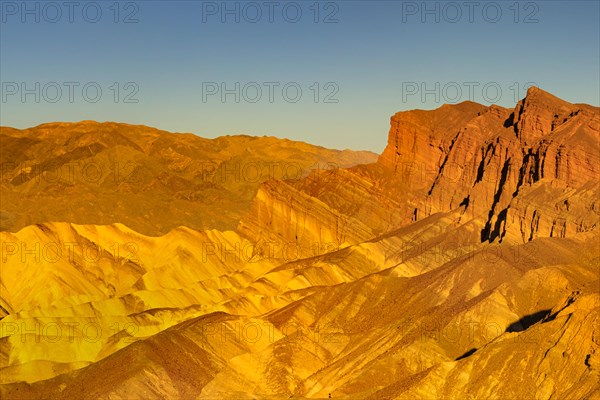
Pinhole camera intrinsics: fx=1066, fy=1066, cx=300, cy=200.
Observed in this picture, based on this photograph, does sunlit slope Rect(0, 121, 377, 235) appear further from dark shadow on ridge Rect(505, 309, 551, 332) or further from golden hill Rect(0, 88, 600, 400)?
dark shadow on ridge Rect(505, 309, 551, 332)

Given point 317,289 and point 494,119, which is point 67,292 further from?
point 494,119

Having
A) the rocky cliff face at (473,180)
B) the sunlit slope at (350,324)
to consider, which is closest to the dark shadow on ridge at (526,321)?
the sunlit slope at (350,324)

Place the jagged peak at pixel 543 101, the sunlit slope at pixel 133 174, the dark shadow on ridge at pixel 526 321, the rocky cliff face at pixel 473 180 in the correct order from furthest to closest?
the sunlit slope at pixel 133 174
the jagged peak at pixel 543 101
the rocky cliff face at pixel 473 180
the dark shadow on ridge at pixel 526 321

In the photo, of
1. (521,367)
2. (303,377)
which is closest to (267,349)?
(303,377)

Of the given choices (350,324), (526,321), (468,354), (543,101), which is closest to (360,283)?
(350,324)

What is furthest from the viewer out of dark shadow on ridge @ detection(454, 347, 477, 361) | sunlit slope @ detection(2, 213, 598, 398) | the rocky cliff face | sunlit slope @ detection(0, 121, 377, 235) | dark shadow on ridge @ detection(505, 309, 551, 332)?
sunlit slope @ detection(0, 121, 377, 235)

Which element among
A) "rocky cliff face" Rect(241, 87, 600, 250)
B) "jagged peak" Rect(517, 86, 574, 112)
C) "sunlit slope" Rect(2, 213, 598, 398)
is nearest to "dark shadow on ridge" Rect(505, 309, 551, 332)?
"sunlit slope" Rect(2, 213, 598, 398)

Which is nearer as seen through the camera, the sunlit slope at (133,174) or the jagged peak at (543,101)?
Result: the jagged peak at (543,101)

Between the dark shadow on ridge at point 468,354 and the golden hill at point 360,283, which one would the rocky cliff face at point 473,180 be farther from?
the dark shadow on ridge at point 468,354

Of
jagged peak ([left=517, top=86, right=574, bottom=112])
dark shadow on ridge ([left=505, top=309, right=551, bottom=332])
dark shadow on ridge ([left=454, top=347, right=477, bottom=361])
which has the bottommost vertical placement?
dark shadow on ridge ([left=454, top=347, right=477, bottom=361])

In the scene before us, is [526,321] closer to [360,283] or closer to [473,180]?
[360,283]

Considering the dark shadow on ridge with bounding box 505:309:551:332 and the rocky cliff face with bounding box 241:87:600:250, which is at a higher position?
the rocky cliff face with bounding box 241:87:600:250

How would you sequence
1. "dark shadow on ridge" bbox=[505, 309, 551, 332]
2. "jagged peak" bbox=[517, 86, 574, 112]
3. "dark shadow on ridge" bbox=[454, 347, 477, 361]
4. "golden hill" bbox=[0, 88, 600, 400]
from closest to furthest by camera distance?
"golden hill" bbox=[0, 88, 600, 400], "dark shadow on ridge" bbox=[454, 347, 477, 361], "dark shadow on ridge" bbox=[505, 309, 551, 332], "jagged peak" bbox=[517, 86, 574, 112]
